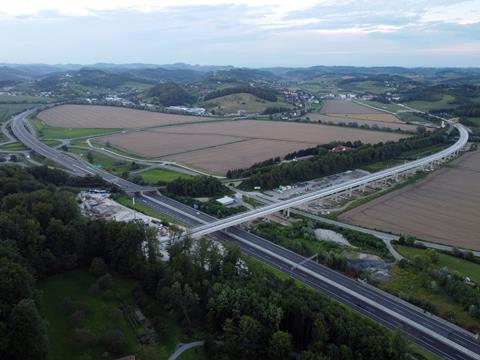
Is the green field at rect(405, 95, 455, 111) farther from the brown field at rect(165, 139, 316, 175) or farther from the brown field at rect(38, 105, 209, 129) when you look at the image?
the brown field at rect(38, 105, 209, 129)

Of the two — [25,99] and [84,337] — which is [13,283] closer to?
[84,337]

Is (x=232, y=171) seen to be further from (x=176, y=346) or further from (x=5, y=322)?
(x=5, y=322)

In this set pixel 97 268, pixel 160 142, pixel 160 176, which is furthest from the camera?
pixel 160 142

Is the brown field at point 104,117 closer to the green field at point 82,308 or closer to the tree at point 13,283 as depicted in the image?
the green field at point 82,308

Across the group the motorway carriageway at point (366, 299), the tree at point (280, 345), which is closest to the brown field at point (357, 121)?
the motorway carriageway at point (366, 299)

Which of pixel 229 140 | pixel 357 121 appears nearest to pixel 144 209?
pixel 229 140
